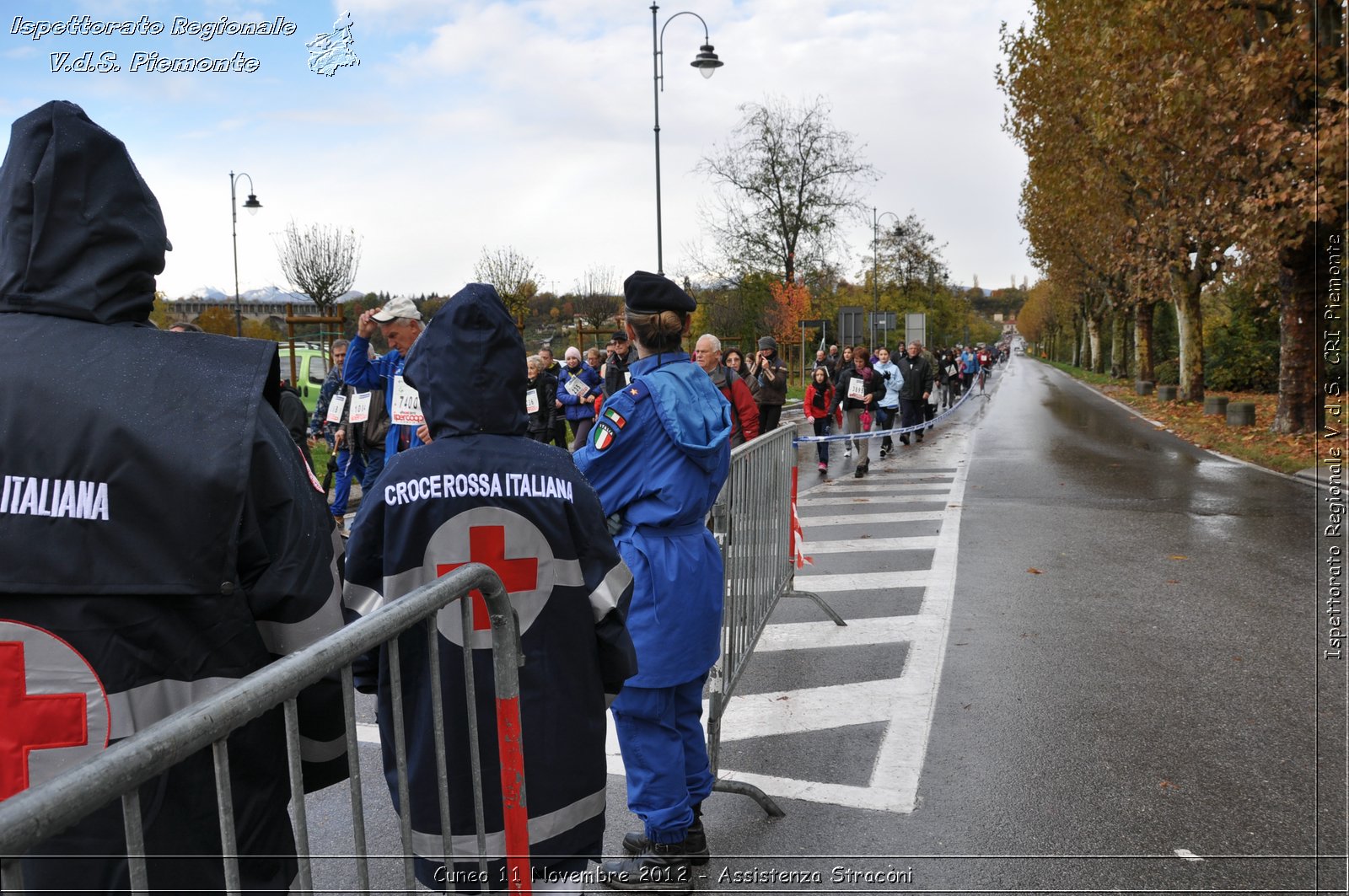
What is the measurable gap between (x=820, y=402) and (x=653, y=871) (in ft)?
44.9

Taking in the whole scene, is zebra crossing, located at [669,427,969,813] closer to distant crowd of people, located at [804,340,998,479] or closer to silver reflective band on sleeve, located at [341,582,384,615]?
silver reflective band on sleeve, located at [341,582,384,615]

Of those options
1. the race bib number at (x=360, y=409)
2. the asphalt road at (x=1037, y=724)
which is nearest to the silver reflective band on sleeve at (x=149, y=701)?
the asphalt road at (x=1037, y=724)

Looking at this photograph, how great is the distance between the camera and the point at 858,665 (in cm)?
595

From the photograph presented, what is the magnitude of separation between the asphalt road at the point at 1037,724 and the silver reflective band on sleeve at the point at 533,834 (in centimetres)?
101

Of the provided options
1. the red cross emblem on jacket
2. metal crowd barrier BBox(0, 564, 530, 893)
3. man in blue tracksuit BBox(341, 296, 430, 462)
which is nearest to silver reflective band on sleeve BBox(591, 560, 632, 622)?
metal crowd barrier BBox(0, 564, 530, 893)

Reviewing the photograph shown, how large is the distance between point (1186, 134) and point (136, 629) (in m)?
20.6

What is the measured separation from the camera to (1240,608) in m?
7.04

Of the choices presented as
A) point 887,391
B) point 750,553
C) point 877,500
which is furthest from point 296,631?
point 887,391

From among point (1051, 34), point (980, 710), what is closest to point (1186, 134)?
point (1051, 34)

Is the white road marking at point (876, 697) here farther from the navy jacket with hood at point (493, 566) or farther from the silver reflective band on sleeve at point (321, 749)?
the silver reflective band on sleeve at point (321, 749)

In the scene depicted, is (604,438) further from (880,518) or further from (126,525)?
(880,518)

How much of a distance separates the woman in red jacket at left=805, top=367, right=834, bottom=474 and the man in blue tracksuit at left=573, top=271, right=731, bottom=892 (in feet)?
40.7

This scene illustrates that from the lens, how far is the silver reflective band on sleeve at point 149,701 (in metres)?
1.70

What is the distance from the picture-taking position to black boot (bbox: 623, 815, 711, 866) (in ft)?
11.9
